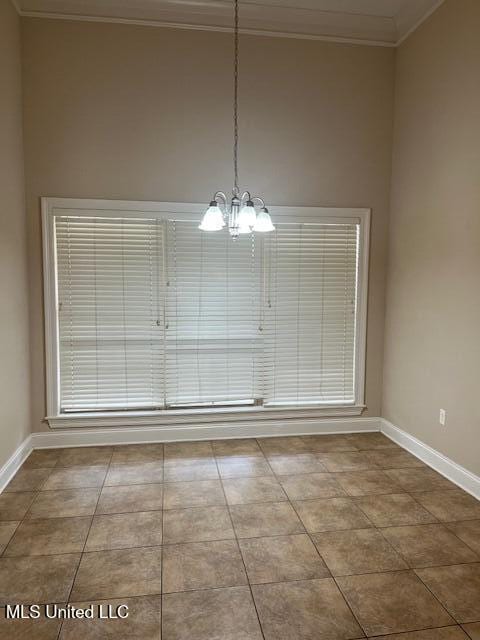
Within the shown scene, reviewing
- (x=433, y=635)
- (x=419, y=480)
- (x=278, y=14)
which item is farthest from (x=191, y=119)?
(x=433, y=635)

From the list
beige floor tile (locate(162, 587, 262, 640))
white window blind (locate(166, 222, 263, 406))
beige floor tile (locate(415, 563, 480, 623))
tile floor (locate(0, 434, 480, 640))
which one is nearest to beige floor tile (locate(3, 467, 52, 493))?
tile floor (locate(0, 434, 480, 640))

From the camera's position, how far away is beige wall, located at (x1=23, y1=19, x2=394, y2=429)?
12.0 ft

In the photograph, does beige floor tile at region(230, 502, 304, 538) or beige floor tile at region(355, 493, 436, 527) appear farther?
beige floor tile at region(355, 493, 436, 527)

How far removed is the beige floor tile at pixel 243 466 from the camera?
11.2ft

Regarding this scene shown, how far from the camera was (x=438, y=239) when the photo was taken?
3480mm

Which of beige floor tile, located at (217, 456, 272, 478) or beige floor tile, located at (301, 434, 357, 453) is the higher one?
beige floor tile, located at (301, 434, 357, 453)

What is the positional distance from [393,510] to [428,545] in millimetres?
381

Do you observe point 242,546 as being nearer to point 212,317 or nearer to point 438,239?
point 212,317

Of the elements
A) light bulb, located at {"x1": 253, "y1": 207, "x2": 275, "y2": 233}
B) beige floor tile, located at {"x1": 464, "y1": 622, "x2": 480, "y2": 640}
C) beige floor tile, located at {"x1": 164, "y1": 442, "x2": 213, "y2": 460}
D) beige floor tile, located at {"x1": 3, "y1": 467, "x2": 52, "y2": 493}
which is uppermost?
light bulb, located at {"x1": 253, "y1": 207, "x2": 275, "y2": 233}

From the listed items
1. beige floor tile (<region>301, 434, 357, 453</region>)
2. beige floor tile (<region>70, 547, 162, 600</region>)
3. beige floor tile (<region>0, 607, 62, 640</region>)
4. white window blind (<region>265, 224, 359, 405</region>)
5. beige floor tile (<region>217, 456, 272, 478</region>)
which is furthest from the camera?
white window blind (<region>265, 224, 359, 405</region>)

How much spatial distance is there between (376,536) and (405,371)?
1.74m

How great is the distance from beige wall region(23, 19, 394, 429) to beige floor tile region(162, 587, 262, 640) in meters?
2.40

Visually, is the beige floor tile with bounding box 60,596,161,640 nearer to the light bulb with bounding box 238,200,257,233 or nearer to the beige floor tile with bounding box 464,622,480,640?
the beige floor tile with bounding box 464,622,480,640

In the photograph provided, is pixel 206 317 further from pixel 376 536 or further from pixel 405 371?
pixel 376 536
